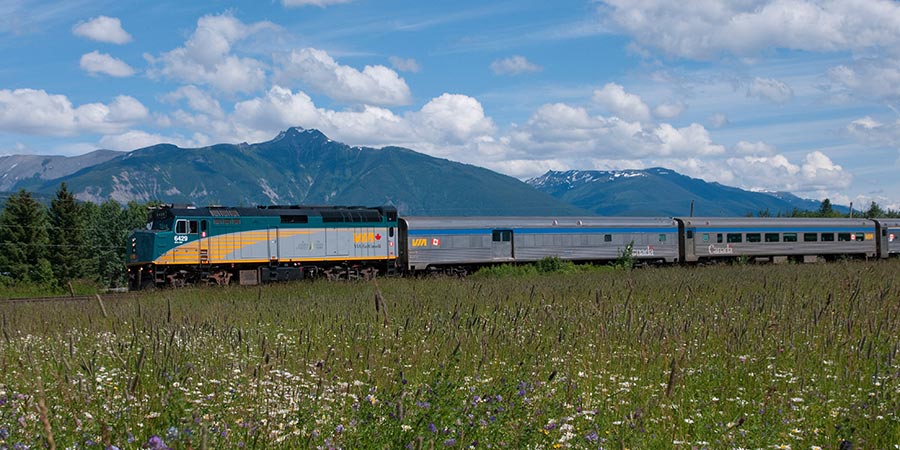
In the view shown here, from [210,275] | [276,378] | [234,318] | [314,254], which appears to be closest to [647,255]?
[314,254]

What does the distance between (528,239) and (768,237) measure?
1623cm

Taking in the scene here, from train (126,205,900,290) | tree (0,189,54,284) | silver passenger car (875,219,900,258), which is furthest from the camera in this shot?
tree (0,189,54,284)

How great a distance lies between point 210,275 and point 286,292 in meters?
12.2

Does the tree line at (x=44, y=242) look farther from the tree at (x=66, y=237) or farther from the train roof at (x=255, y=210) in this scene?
the train roof at (x=255, y=210)

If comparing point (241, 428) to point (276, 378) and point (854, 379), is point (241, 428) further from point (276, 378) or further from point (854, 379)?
point (854, 379)

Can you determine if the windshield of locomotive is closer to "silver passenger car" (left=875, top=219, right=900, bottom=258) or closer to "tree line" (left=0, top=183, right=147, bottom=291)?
"silver passenger car" (left=875, top=219, right=900, bottom=258)

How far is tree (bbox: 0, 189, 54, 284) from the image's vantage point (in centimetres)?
7856

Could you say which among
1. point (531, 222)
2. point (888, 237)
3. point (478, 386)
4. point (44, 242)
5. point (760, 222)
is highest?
point (531, 222)

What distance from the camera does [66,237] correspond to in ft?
274

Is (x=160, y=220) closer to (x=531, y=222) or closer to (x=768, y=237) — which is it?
(x=531, y=222)

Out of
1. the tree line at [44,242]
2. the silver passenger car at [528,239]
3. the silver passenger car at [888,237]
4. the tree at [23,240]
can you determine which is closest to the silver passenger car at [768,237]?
the silver passenger car at [528,239]

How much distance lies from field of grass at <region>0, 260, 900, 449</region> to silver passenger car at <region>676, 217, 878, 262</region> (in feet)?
112

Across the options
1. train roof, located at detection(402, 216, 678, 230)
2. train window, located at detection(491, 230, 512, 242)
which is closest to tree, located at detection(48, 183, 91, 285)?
train roof, located at detection(402, 216, 678, 230)

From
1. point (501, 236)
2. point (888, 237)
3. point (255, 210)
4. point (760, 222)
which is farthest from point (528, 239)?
point (888, 237)
